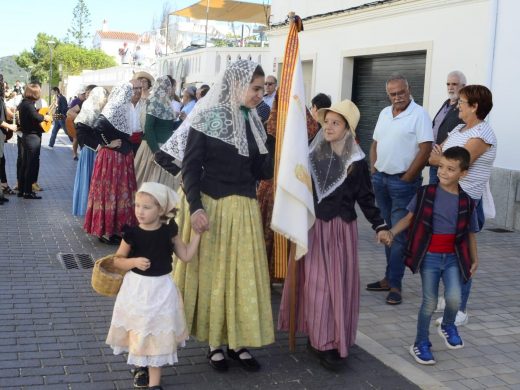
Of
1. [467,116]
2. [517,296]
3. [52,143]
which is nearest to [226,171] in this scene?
[467,116]

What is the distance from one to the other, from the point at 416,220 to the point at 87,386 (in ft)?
7.74

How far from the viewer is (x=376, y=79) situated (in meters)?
13.8

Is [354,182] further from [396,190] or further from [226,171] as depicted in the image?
[396,190]

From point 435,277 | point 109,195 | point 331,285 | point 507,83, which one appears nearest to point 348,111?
point 331,285

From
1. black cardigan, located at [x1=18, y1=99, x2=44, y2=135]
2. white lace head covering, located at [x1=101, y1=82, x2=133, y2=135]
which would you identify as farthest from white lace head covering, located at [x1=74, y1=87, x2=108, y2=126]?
black cardigan, located at [x1=18, y1=99, x2=44, y2=135]

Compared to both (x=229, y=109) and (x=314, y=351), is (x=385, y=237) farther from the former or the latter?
(x=229, y=109)

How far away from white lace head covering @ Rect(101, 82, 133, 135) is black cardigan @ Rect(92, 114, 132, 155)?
0.06 m

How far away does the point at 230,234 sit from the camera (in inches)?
165

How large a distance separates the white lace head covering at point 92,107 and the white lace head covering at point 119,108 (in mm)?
192

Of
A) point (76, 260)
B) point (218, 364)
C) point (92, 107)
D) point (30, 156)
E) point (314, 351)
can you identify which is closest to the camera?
point (218, 364)

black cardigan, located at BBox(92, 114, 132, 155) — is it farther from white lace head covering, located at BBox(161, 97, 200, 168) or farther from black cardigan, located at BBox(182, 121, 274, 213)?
black cardigan, located at BBox(182, 121, 274, 213)

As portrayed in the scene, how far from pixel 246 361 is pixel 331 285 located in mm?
728

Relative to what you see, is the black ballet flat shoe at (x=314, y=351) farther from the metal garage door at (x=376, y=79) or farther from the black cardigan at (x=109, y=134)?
the metal garage door at (x=376, y=79)

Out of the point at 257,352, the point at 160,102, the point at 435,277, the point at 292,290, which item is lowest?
the point at 257,352
